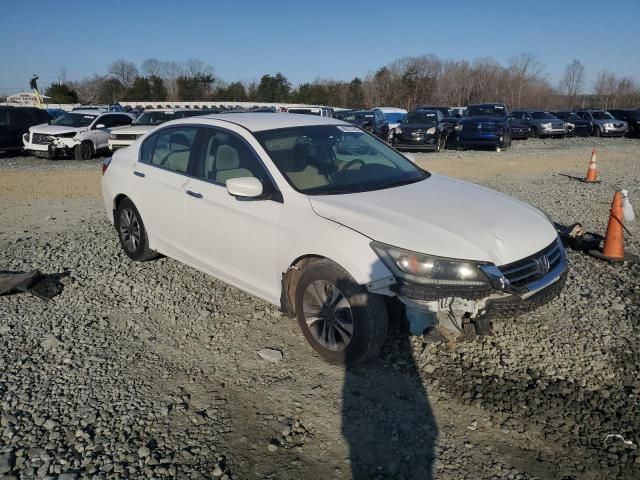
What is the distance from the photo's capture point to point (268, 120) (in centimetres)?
478

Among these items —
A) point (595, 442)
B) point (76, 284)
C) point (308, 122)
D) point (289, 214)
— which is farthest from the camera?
point (76, 284)

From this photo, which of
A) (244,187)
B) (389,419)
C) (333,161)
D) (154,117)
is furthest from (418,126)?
(389,419)

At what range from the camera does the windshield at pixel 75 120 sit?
1772 cm

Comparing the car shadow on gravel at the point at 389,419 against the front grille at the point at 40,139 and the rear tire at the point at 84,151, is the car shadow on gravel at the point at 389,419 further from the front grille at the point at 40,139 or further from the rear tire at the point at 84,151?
the front grille at the point at 40,139

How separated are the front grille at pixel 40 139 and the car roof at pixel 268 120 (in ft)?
46.1

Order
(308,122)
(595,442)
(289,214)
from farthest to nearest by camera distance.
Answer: (308,122)
(289,214)
(595,442)

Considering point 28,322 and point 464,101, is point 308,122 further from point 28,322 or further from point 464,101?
point 464,101

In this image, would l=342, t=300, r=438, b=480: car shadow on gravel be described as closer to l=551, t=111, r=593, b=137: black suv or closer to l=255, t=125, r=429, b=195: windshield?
l=255, t=125, r=429, b=195: windshield

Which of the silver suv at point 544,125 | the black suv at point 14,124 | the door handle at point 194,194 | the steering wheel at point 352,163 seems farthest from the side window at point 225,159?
the silver suv at point 544,125

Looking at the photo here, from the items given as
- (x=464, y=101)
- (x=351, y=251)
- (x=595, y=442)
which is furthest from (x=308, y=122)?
(x=464, y=101)

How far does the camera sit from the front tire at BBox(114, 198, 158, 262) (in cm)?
553

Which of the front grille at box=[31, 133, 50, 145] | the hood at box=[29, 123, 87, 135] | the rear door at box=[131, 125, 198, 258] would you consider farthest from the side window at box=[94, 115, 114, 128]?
the rear door at box=[131, 125, 198, 258]

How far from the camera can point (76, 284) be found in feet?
17.4

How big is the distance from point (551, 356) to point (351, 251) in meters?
1.77
